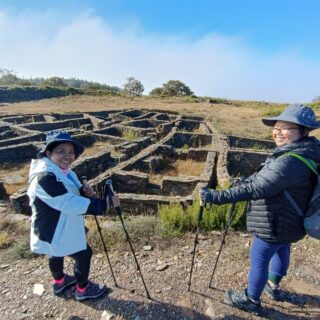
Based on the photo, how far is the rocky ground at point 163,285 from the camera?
3643 millimetres

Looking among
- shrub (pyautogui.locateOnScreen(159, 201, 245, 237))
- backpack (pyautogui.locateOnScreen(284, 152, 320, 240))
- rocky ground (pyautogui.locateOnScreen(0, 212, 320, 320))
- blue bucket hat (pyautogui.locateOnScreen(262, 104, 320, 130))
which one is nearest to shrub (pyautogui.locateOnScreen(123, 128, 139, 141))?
shrub (pyautogui.locateOnScreen(159, 201, 245, 237))

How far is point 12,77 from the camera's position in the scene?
2936 inches

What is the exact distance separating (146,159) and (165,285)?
7085 millimetres

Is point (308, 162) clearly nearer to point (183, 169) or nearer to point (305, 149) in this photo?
point (305, 149)

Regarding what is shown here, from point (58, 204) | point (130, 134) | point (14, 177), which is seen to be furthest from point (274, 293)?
point (130, 134)

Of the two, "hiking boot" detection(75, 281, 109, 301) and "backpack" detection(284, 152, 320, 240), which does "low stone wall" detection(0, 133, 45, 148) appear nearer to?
"hiking boot" detection(75, 281, 109, 301)

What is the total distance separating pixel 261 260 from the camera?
3.21 m

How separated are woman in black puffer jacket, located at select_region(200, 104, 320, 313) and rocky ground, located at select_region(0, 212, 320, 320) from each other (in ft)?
2.65

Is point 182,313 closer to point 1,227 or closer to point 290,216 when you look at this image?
point 290,216

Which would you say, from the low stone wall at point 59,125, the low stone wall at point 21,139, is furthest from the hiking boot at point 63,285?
the low stone wall at point 59,125

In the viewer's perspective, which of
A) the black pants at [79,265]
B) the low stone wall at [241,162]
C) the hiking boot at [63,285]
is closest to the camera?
the black pants at [79,265]

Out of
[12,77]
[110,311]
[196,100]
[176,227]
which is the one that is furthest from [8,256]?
[12,77]

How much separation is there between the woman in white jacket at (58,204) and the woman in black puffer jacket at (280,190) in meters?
1.30

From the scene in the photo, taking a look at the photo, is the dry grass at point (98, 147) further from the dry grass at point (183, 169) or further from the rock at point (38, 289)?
the rock at point (38, 289)
